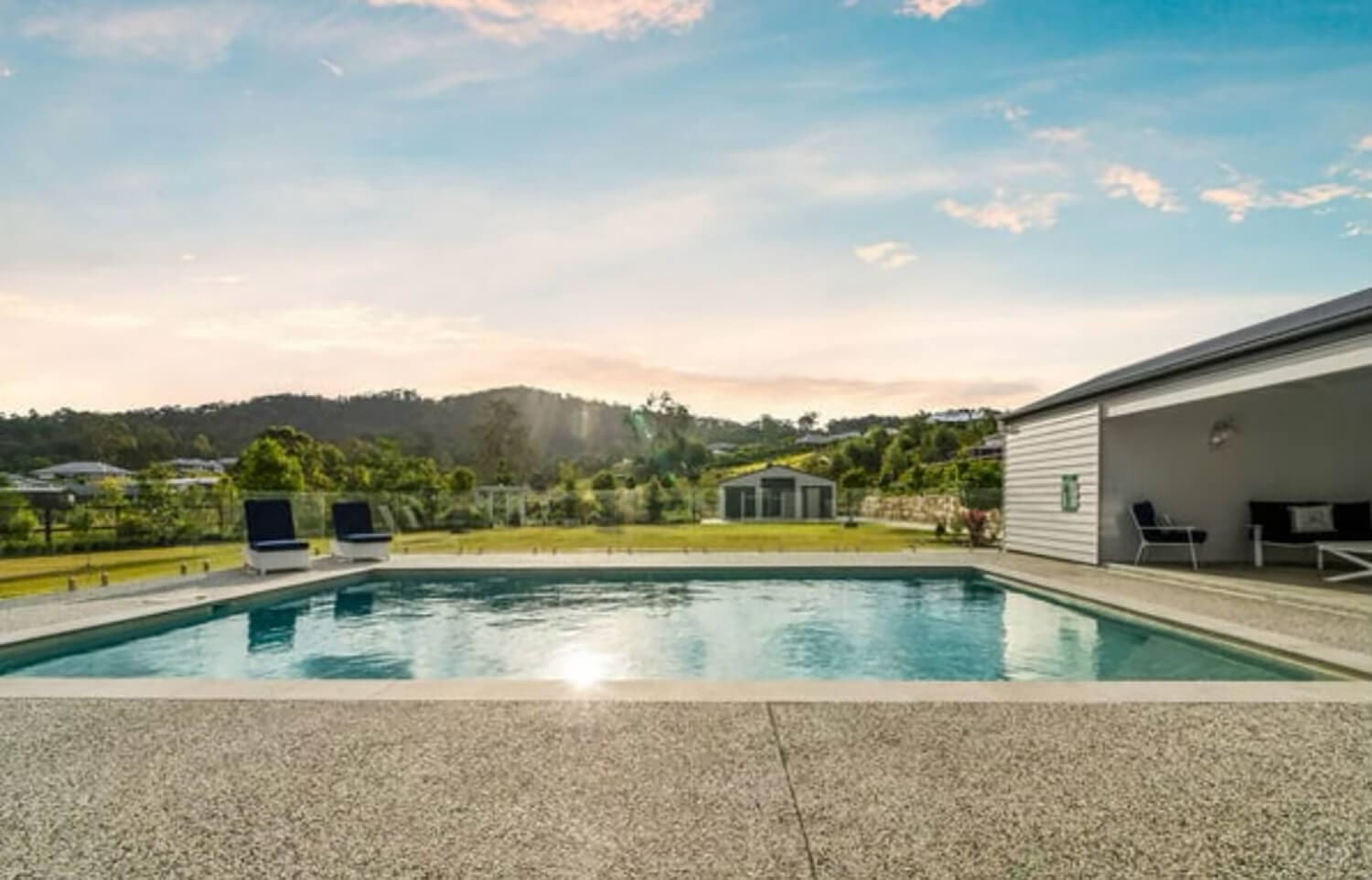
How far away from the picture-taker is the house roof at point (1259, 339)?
693 centimetres

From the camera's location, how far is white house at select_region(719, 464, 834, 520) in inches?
1290

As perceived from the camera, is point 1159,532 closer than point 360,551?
Yes

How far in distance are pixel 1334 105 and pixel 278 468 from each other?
2334 centimetres

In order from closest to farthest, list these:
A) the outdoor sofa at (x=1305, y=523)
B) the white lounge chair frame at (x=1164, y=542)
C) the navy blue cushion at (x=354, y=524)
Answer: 1. the white lounge chair frame at (x=1164, y=542)
2. the outdoor sofa at (x=1305, y=523)
3. the navy blue cushion at (x=354, y=524)

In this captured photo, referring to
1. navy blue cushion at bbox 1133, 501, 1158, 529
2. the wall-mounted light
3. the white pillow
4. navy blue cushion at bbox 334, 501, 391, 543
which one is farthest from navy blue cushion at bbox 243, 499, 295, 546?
the white pillow

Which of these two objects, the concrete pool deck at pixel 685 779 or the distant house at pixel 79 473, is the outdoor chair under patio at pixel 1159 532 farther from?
the distant house at pixel 79 473

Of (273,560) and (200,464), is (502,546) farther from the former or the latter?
(200,464)

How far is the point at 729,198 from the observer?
36.2 ft

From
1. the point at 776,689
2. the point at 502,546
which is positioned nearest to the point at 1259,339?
the point at 776,689

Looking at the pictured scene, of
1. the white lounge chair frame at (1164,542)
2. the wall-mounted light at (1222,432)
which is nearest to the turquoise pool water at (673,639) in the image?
the white lounge chair frame at (1164,542)

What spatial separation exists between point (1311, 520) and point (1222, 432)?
1.60m


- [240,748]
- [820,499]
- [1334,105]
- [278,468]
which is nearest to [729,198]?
[1334,105]

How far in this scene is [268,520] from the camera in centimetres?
1173

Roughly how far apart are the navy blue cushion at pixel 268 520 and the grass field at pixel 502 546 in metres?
1.19
